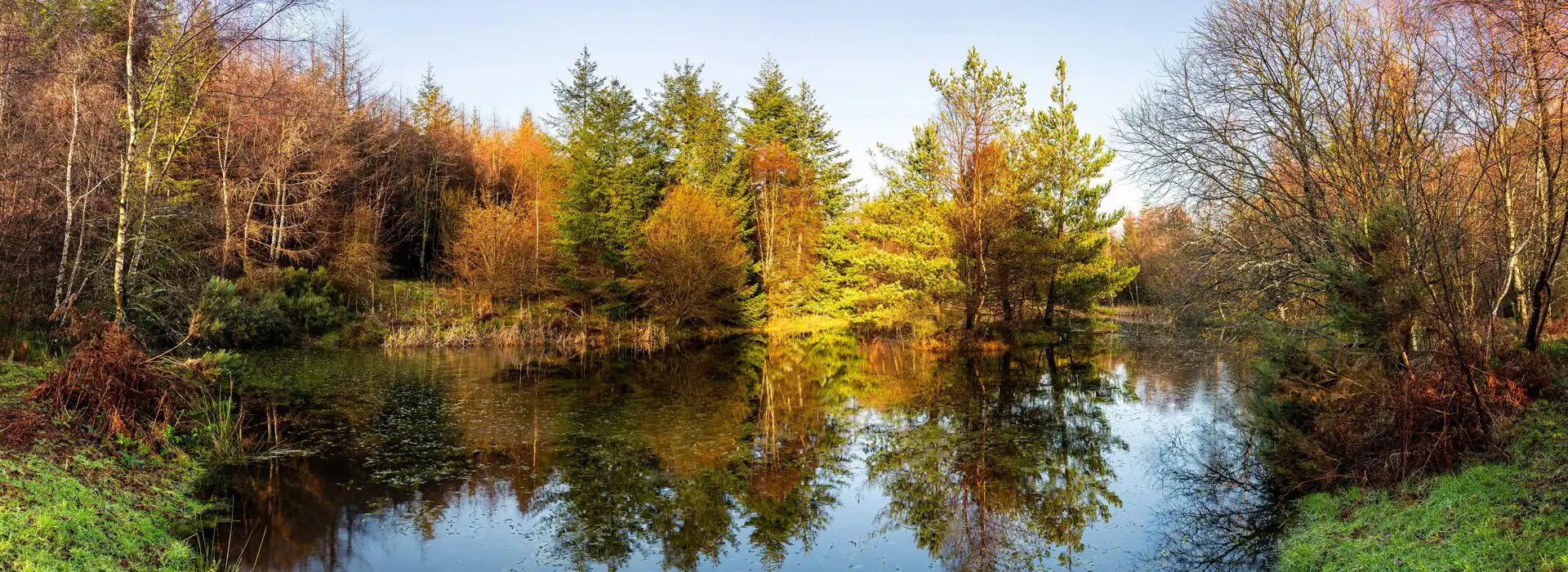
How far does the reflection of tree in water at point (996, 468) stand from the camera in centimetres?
716

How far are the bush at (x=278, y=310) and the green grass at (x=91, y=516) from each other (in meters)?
12.1

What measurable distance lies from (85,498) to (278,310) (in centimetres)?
1708

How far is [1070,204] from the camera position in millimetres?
25328

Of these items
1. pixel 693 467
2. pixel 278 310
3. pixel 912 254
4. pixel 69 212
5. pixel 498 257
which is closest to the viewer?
pixel 693 467

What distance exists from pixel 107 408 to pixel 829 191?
3014cm

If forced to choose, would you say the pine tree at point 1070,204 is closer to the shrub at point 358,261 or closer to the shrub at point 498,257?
the shrub at point 498,257

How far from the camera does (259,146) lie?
965 inches

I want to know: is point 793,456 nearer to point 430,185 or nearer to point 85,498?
point 85,498

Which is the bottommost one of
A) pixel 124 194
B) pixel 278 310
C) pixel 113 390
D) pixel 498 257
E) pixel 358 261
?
pixel 113 390

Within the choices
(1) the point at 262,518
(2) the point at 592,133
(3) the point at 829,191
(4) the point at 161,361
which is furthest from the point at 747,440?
(3) the point at 829,191

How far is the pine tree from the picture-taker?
968 inches

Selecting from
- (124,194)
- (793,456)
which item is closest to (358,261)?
(124,194)

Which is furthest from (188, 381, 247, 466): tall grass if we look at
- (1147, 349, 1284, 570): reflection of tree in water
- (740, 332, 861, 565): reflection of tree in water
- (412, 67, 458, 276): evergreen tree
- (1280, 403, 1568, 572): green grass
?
(412, 67, 458, 276): evergreen tree

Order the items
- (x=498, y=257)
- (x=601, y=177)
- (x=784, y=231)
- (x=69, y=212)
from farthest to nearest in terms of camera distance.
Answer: (x=784, y=231)
(x=601, y=177)
(x=498, y=257)
(x=69, y=212)
